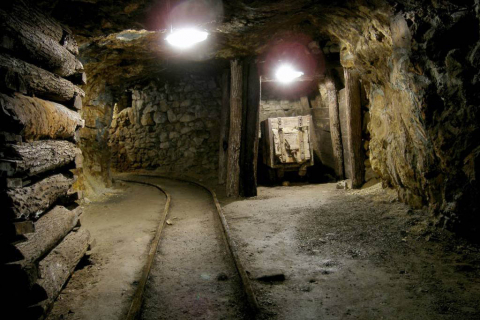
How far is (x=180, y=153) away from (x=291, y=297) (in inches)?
304

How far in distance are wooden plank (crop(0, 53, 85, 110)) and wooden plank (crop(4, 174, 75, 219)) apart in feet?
2.42

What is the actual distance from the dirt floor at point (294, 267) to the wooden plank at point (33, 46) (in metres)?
1.99

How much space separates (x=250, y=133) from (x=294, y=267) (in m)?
3.91

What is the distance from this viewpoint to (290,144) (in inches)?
297

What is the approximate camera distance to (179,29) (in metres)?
4.53

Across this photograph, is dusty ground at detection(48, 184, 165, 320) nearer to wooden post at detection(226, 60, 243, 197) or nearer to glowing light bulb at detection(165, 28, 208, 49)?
wooden post at detection(226, 60, 243, 197)

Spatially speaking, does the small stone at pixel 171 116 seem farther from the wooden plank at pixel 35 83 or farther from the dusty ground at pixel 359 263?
the wooden plank at pixel 35 83

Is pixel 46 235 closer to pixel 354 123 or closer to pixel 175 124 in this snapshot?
pixel 354 123

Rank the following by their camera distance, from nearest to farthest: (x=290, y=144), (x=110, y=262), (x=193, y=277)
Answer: (x=193, y=277), (x=110, y=262), (x=290, y=144)

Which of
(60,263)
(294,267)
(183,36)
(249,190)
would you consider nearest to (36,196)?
(60,263)

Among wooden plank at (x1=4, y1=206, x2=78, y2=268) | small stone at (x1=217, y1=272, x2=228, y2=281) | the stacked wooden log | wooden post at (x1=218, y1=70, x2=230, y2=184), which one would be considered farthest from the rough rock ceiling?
small stone at (x1=217, y1=272, x2=228, y2=281)

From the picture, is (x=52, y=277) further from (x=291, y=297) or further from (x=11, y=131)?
(x=291, y=297)

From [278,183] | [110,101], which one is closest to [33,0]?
[110,101]

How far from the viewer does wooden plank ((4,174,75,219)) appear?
205 cm
